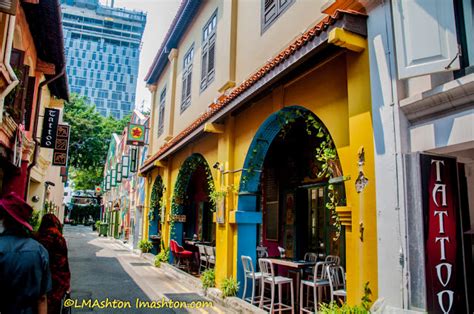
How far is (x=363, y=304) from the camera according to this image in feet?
14.5

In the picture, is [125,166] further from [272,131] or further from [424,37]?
[424,37]

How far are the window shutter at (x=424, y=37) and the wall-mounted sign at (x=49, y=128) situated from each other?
10.6 m

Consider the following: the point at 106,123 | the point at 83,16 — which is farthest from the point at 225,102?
the point at 83,16

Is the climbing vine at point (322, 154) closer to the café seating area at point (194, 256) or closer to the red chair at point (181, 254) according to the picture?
the café seating area at point (194, 256)

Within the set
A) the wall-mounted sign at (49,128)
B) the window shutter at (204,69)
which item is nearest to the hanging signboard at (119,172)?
the wall-mounted sign at (49,128)

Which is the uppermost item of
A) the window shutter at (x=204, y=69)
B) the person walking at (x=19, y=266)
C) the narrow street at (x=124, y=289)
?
the window shutter at (x=204, y=69)

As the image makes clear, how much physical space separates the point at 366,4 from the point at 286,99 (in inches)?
91.5

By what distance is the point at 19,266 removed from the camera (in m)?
3.14

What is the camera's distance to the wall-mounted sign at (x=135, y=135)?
2047cm

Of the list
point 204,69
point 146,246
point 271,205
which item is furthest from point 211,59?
point 146,246

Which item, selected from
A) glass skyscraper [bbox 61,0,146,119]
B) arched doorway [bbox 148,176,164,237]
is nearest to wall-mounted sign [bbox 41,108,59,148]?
arched doorway [bbox 148,176,164,237]

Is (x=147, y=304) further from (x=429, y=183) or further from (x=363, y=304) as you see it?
(x=429, y=183)

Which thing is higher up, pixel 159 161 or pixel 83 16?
pixel 83 16

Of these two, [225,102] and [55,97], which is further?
[55,97]
